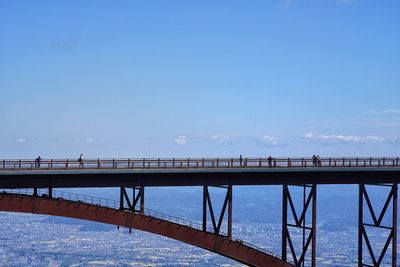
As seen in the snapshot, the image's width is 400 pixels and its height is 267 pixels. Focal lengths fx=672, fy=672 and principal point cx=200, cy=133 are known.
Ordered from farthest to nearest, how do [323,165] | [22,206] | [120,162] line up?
[323,165]
[120,162]
[22,206]

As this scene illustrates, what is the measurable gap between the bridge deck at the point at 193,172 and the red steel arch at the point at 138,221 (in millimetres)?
1872

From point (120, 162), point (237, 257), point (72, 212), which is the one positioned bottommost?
point (237, 257)

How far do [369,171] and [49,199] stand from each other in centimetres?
2872

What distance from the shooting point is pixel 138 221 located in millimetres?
51688

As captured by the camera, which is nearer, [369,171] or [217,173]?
[217,173]

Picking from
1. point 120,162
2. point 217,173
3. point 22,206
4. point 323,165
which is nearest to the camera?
point 22,206

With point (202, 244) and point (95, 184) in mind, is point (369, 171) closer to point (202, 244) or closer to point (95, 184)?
point (202, 244)

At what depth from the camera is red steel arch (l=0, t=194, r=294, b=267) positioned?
1886 inches

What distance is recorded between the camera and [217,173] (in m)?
54.9

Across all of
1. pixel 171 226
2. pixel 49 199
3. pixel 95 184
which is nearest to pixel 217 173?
pixel 171 226

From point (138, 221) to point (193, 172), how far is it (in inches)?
233

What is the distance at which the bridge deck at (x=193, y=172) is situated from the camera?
161ft

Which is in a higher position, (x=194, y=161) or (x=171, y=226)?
(x=194, y=161)

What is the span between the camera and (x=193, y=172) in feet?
176
